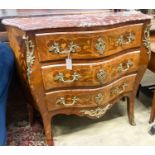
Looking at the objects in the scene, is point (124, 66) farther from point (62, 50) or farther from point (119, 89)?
point (62, 50)

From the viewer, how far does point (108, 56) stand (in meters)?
1.31

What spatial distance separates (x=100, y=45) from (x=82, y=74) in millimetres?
191

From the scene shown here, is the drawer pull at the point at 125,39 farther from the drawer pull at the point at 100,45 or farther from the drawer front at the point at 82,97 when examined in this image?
the drawer front at the point at 82,97

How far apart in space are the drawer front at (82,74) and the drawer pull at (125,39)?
0.08m

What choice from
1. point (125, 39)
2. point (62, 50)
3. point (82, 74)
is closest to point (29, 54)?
point (62, 50)

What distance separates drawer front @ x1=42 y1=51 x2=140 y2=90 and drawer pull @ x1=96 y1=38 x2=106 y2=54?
0.07 m

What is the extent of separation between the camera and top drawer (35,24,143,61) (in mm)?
1174

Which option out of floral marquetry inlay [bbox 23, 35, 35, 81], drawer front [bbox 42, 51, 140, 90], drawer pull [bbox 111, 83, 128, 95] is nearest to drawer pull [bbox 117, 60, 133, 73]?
drawer front [bbox 42, 51, 140, 90]

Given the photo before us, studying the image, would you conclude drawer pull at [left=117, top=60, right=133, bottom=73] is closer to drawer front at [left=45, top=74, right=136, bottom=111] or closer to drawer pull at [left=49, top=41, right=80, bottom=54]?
drawer front at [left=45, top=74, right=136, bottom=111]

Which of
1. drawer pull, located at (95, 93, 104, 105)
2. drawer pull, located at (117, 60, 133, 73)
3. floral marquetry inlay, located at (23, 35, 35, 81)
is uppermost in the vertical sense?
floral marquetry inlay, located at (23, 35, 35, 81)

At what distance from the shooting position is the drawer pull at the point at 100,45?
1228 mm

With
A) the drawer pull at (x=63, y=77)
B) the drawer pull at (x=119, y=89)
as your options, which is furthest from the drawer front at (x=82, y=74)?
the drawer pull at (x=119, y=89)
